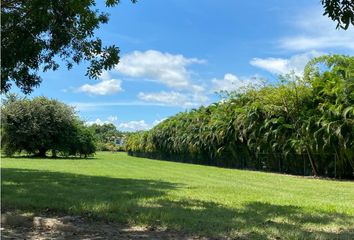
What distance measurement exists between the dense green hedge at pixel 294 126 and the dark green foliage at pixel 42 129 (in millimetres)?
17393

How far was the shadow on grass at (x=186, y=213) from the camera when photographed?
8.52m

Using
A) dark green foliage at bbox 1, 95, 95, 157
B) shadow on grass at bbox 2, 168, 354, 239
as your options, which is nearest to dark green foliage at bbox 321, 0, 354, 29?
shadow on grass at bbox 2, 168, 354, 239

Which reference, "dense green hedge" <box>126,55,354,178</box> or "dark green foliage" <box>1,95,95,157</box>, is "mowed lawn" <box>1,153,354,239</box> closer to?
"dense green hedge" <box>126,55,354,178</box>

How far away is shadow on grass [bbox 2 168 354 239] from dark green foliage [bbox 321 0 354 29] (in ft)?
12.5

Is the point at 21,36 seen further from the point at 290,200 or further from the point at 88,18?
the point at 290,200

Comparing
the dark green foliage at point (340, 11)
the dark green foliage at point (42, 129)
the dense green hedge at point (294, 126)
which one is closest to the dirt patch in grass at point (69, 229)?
the dark green foliage at point (340, 11)

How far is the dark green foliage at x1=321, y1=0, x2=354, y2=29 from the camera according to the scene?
17.5 ft

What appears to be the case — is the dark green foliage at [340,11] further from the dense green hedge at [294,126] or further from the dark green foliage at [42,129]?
the dark green foliage at [42,129]

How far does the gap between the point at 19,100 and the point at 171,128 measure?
1604 centimetres

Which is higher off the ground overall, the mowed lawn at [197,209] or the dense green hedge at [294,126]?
the dense green hedge at [294,126]

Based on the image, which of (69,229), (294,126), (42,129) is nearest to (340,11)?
(69,229)

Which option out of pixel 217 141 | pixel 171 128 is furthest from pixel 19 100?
pixel 217 141

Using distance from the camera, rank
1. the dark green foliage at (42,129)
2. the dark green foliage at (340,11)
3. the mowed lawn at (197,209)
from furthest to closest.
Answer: the dark green foliage at (42,129) → the mowed lawn at (197,209) → the dark green foliage at (340,11)

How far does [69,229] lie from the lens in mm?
8883
